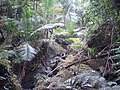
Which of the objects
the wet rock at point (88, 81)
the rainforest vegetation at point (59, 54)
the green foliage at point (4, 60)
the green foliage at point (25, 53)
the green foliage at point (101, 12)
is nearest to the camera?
the wet rock at point (88, 81)

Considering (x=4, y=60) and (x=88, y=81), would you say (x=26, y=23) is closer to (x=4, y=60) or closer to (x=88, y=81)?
(x=4, y=60)

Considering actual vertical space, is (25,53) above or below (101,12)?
below

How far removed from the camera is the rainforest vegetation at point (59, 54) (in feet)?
13.5

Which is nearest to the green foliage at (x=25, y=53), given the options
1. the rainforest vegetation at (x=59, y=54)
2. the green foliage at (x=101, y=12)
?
the rainforest vegetation at (x=59, y=54)

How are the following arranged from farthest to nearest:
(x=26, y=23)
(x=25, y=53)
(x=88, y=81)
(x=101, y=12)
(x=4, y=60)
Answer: (x=26, y=23) < (x=25, y=53) < (x=101, y=12) < (x=4, y=60) < (x=88, y=81)

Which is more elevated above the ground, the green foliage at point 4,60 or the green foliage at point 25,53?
the green foliage at point 4,60

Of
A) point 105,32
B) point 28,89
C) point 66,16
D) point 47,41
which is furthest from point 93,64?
point 66,16

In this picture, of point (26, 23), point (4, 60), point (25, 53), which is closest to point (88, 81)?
point (4, 60)

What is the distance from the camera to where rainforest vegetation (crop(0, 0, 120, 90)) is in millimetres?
4105

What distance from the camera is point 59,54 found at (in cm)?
693

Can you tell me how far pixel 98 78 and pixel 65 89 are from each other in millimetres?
581

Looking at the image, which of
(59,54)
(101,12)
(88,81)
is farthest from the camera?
(59,54)

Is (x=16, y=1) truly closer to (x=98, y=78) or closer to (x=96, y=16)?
(x=96, y=16)

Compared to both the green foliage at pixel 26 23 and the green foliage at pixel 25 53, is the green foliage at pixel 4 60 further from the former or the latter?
the green foliage at pixel 26 23
